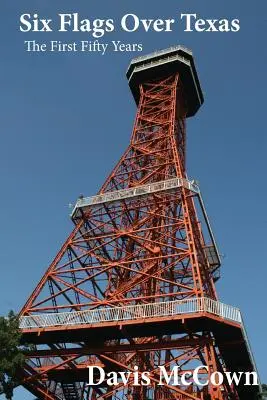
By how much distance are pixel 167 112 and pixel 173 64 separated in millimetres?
4056

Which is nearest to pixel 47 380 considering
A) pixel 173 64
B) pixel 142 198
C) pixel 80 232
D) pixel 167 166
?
pixel 80 232

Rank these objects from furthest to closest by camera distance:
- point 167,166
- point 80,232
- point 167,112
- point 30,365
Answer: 1. point 167,112
2. point 167,166
3. point 80,232
4. point 30,365

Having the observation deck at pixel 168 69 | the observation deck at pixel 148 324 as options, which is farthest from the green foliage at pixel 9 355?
Answer: the observation deck at pixel 168 69

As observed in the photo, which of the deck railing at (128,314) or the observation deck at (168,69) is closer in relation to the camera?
the deck railing at (128,314)

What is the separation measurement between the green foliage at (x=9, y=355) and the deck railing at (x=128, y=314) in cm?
292

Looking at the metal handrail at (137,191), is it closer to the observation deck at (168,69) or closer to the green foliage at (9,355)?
the green foliage at (9,355)

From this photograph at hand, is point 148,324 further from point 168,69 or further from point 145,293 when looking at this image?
point 168,69

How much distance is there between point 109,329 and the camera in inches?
834

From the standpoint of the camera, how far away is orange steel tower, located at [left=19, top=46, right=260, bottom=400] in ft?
68.1

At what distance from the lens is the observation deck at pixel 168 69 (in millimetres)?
39109

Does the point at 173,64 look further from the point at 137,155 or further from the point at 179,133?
the point at 137,155

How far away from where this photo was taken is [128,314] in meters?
21.2

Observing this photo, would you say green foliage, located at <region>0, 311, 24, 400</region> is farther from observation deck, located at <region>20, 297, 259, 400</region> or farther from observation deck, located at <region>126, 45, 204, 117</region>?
observation deck, located at <region>126, 45, 204, 117</region>

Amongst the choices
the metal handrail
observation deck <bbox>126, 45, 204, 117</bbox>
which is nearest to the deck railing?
the metal handrail
